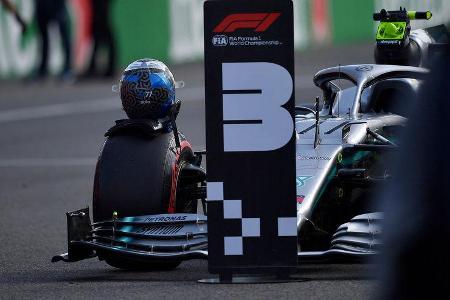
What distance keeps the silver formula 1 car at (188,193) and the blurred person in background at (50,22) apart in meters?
13.4

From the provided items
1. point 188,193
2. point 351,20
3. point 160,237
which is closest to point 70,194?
point 188,193

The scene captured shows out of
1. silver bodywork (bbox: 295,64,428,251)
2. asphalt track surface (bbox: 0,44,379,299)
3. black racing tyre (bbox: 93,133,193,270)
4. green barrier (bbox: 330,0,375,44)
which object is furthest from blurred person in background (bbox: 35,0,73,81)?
black racing tyre (bbox: 93,133,193,270)

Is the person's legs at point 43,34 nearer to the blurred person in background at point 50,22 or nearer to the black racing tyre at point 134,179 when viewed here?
the blurred person in background at point 50,22

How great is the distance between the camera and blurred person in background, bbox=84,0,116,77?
70.7ft

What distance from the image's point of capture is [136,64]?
7301 millimetres

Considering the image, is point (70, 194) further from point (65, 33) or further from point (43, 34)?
point (65, 33)

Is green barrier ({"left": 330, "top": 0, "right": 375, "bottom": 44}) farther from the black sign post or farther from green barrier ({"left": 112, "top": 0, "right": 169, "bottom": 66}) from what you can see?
the black sign post

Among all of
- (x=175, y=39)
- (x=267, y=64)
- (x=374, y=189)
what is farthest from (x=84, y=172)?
(x=175, y=39)

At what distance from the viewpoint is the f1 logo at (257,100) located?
613cm

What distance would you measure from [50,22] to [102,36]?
3.85 feet

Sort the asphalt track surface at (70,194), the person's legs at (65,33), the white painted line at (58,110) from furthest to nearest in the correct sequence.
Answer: the person's legs at (65,33)
the white painted line at (58,110)
the asphalt track surface at (70,194)

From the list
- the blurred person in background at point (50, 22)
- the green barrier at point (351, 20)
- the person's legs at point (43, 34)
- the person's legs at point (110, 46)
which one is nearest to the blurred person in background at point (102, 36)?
the person's legs at point (110, 46)

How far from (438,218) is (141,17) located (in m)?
20.4

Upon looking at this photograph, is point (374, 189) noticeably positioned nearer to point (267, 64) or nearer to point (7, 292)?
point (267, 64)
